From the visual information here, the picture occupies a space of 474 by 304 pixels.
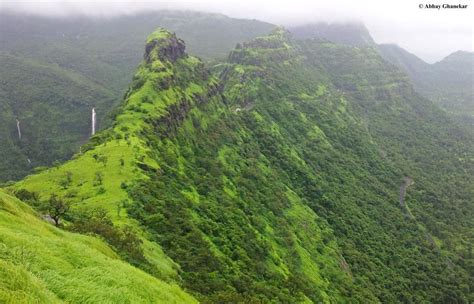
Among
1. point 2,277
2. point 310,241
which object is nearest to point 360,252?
point 310,241

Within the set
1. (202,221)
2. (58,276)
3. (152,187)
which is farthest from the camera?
(202,221)

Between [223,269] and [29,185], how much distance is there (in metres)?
45.5

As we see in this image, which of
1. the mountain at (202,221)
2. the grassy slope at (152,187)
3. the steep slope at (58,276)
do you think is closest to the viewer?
the steep slope at (58,276)

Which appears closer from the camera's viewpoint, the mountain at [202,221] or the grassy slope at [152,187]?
the mountain at [202,221]

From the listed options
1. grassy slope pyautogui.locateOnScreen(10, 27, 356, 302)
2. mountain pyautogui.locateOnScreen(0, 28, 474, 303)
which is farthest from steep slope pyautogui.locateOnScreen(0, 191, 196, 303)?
grassy slope pyautogui.locateOnScreen(10, 27, 356, 302)

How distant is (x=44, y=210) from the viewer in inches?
2596

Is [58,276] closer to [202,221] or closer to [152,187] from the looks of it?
[152,187]

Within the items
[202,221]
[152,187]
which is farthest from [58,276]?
[202,221]

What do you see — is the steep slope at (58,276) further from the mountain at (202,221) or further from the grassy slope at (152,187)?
the grassy slope at (152,187)

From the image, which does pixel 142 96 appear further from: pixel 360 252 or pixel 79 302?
pixel 79 302

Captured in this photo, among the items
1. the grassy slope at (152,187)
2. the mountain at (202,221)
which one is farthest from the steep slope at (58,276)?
the grassy slope at (152,187)

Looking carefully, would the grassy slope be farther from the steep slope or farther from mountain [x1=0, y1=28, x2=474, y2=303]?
the steep slope

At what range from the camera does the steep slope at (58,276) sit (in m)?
19.5

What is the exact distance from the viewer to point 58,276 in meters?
25.3
